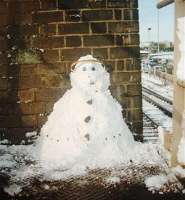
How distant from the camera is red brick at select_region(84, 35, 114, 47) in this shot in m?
5.51

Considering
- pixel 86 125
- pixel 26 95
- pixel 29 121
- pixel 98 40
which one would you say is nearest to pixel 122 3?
pixel 98 40

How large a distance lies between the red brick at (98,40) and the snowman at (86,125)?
0.68 feet

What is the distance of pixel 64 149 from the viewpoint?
5.12 metres

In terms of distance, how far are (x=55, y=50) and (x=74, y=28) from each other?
430mm

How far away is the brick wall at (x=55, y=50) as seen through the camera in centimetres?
548

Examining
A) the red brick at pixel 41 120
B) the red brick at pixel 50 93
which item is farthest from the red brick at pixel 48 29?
the red brick at pixel 41 120

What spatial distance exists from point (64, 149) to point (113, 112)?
899mm

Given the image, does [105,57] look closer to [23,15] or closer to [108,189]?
[23,15]

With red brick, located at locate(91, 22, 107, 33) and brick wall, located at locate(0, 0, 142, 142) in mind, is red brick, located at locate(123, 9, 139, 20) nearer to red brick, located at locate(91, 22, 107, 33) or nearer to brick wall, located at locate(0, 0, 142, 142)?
brick wall, located at locate(0, 0, 142, 142)

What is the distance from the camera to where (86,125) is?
5.20 metres

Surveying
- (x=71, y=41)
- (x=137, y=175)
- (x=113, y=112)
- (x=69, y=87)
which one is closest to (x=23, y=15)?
(x=71, y=41)

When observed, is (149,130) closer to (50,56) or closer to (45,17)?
(50,56)

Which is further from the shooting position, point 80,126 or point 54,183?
point 80,126

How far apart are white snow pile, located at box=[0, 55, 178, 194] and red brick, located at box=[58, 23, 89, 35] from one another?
0.39 meters
